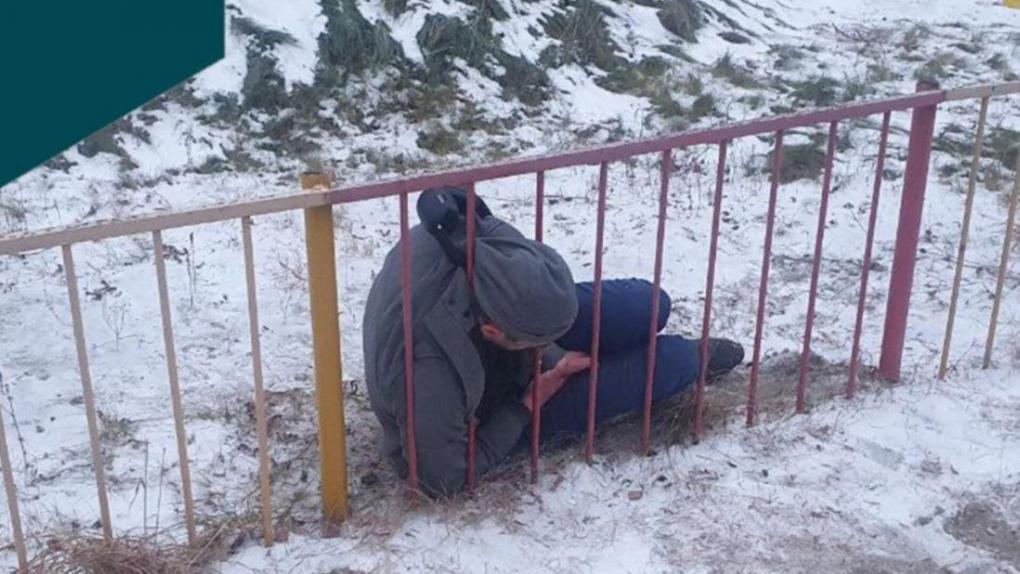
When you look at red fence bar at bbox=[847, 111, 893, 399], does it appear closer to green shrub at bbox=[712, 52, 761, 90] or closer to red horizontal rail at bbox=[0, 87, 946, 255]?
red horizontal rail at bbox=[0, 87, 946, 255]

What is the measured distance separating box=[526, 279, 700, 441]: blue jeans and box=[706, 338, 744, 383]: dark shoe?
10.5 inches

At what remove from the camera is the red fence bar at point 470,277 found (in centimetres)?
266

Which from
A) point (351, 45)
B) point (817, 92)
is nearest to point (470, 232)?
point (351, 45)

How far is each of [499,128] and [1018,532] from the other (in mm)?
4253

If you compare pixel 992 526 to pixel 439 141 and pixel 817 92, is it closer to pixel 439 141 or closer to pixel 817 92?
pixel 439 141

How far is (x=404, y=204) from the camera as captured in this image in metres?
2.57

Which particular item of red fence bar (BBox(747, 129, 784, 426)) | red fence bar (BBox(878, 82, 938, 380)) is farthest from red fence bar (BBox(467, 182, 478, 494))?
red fence bar (BBox(878, 82, 938, 380))

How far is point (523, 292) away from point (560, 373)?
59 cm

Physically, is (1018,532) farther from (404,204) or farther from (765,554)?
(404,204)

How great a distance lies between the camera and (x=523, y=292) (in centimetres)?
267

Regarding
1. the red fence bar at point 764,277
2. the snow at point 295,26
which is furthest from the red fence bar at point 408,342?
the snow at point 295,26

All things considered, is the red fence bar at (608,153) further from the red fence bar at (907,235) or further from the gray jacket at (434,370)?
the gray jacket at (434,370)

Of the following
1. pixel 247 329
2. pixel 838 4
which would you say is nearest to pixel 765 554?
pixel 247 329

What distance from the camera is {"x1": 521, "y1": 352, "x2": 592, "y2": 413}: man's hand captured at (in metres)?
3.16
